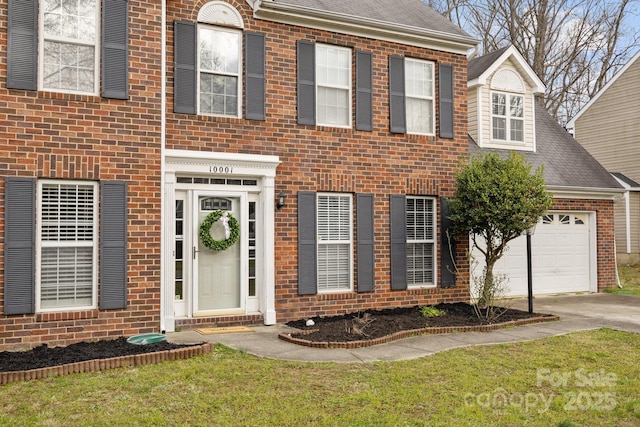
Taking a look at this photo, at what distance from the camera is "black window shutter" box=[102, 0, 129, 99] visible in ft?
28.8

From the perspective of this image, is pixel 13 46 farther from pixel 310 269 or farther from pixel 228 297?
pixel 310 269

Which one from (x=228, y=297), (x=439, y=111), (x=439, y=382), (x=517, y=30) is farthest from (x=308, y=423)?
(x=517, y=30)

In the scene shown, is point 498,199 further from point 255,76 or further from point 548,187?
point 255,76

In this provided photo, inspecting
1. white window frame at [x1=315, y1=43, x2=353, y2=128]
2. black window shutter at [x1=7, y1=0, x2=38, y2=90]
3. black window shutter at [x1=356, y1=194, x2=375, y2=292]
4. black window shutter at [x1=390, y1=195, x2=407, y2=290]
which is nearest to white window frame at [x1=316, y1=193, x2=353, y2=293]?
black window shutter at [x1=356, y1=194, x2=375, y2=292]

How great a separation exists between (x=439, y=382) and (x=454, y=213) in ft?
18.9

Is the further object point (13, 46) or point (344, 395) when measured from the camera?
point (13, 46)

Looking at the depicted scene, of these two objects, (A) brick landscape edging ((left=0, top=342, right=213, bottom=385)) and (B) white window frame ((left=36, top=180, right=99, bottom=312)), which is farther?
(B) white window frame ((left=36, top=180, right=99, bottom=312))

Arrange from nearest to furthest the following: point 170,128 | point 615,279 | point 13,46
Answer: point 13,46, point 170,128, point 615,279

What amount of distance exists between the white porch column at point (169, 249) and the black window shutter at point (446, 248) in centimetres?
543

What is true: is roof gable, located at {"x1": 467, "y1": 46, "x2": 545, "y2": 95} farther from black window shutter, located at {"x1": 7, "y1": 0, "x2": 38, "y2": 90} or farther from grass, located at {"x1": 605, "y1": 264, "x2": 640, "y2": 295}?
black window shutter, located at {"x1": 7, "y1": 0, "x2": 38, "y2": 90}

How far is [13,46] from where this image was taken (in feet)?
27.0

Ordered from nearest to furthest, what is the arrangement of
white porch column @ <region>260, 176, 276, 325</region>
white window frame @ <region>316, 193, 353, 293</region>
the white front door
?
1. the white front door
2. white porch column @ <region>260, 176, 276, 325</region>
3. white window frame @ <region>316, 193, 353, 293</region>

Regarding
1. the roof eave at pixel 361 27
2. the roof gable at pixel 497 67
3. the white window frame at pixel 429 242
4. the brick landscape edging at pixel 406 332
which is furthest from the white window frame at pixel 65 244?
the roof gable at pixel 497 67

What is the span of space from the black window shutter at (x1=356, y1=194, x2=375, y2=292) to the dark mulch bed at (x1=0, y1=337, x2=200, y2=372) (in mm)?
4285
